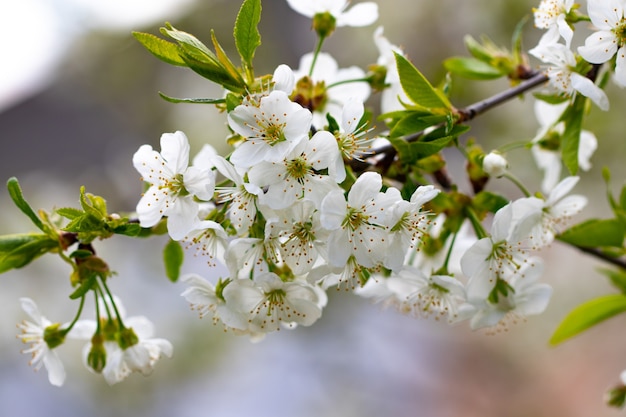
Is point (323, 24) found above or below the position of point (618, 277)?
above

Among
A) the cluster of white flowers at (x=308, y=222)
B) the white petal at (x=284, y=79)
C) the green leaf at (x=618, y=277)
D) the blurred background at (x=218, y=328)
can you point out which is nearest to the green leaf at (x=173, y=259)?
the cluster of white flowers at (x=308, y=222)

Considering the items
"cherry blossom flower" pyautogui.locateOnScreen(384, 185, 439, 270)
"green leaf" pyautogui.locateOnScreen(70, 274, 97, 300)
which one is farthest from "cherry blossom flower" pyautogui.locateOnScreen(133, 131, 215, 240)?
"cherry blossom flower" pyautogui.locateOnScreen(384, 185, 439, 270)

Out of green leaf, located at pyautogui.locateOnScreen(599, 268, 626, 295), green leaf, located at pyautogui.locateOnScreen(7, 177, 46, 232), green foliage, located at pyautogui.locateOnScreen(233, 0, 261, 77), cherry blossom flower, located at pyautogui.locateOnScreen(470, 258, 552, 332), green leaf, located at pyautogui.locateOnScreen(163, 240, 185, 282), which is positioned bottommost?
green leaf, located at pyautogui.locateOnScreen(599, 268, 626, 295)

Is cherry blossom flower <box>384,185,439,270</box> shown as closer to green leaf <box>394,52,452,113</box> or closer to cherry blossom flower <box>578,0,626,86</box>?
green leaf <box>394,52,452,113</box>

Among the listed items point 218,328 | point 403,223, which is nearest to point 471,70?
point 403,223

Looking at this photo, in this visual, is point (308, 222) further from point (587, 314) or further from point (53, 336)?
point (587, 314)

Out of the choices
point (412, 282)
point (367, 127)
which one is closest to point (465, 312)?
point (412, 282)

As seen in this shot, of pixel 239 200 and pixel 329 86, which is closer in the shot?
pixel 239 200
